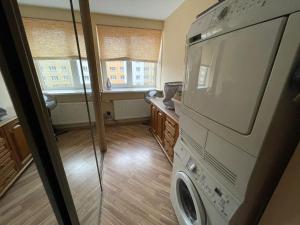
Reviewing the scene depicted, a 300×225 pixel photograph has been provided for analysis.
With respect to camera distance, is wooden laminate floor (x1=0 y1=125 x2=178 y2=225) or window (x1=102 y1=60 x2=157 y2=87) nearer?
wooden laminate floor (x1=0 y1=125 x2=178 y2=225)

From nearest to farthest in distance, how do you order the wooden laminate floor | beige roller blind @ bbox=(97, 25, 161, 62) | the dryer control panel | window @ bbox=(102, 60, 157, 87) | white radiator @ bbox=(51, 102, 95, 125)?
the dryer control panel, the wooden laminate floor, white radiator @ bbox=(51, 102, 95, 125), beige roller blind @ bbox=(97, 25, 161, 62), window @ bbox=(102, 60, 157, 87)

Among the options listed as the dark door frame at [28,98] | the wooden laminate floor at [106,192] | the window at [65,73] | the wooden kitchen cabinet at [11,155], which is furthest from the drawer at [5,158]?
the dark door frame at [28,98]

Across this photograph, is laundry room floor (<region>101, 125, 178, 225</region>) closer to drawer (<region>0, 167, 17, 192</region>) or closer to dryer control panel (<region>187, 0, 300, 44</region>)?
drawer (<region>0, 167, 17, 192</region>)

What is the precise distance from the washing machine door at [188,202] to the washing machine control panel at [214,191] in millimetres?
68

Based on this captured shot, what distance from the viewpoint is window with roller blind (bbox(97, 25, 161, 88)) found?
2879 millimetres

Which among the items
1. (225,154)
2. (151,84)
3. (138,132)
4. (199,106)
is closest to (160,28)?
(151,84)

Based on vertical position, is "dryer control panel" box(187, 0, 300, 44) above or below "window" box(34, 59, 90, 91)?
above

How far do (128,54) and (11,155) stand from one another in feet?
8.54

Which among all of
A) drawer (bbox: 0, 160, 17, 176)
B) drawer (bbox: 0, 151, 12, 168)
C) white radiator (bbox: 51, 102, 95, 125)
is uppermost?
white radiator (bbox: 51, 102, 95, 125)

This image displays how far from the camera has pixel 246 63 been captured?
51 centimetres

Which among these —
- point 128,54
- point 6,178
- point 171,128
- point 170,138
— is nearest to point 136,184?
point 170,138

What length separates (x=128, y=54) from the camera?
9.94 feet

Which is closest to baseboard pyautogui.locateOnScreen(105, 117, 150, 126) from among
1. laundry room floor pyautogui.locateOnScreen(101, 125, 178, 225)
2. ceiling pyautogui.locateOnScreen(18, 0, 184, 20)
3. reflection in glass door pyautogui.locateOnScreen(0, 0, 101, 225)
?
laundry room floor pyautogui.locateOnScreen(101, 125, 178, 225)

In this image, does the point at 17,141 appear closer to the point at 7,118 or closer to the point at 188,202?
the point at 7,118
